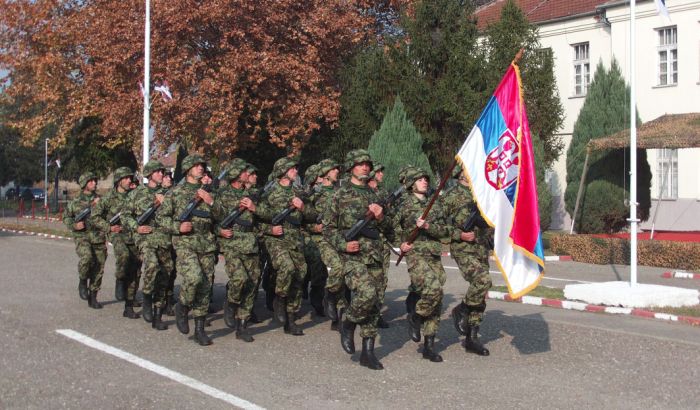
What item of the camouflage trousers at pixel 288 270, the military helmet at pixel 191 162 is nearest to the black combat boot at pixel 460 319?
the camouflage trousers at pixel 288 270

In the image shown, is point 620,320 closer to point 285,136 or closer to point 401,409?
point 401,409

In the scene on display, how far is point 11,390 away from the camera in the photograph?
7203mm

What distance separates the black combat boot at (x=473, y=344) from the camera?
28.9 feet

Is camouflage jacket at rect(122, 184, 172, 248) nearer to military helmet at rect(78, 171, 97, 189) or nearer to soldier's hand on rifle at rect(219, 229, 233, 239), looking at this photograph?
soldier's hand on rifle at rect(219, 229, 233, 239)

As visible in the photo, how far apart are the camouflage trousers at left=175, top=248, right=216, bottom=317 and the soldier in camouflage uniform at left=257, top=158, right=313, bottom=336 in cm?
96

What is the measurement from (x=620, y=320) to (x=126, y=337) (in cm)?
608

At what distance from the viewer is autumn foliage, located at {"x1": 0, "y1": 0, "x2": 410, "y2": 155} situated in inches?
1024

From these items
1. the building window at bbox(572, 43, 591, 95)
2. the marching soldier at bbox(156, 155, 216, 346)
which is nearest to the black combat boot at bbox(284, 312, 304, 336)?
the marching soldier at bbox(156, 155, 216, 346)

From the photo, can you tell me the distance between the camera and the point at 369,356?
8.19 meters

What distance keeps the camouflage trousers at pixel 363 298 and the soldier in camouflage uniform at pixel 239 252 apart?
1.77 m

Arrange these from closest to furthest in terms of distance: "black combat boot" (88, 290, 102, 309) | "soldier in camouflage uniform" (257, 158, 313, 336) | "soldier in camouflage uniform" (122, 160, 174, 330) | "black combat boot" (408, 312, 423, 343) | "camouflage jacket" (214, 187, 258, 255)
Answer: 1. "black combat boot" (408, 312, 423, 343)
2. "camouflage jacket" (214, 187, 258, 255)
3. "soldier in camouflage uniform" (257, 158, 313, 336)
4. "soldier in camouflage uniform" (122, 160, 174, 330)
5. "black combat boot" (88, 290, 102, 309)

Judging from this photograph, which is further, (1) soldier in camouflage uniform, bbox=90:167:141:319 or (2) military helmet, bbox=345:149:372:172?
(1) soldier in camouflage uniform, bbox=90:167:141:319

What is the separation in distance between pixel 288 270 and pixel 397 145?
1282 centimetres

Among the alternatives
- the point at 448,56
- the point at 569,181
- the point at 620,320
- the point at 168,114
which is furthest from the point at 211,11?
the point at 620,320
